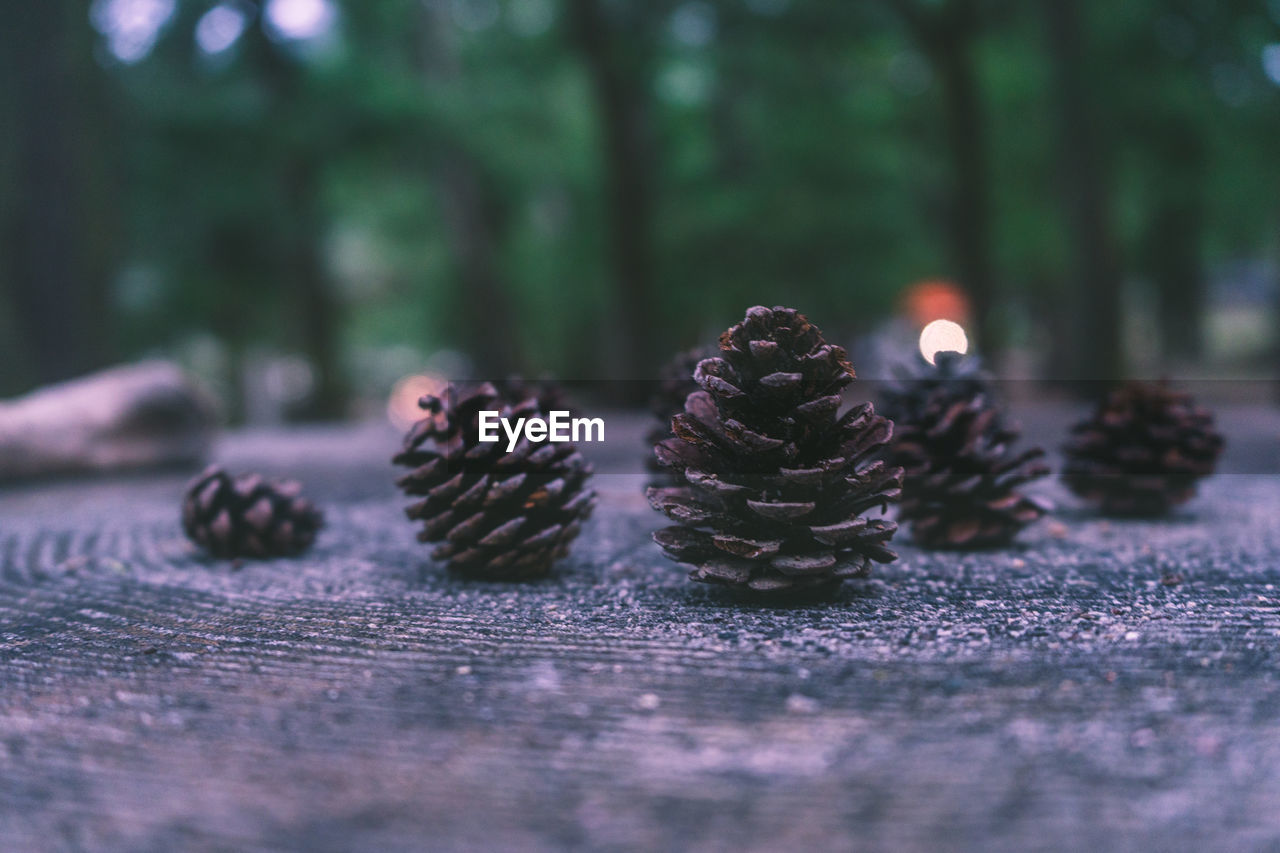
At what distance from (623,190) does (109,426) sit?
6.34m

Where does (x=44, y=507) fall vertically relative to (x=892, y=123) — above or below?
below

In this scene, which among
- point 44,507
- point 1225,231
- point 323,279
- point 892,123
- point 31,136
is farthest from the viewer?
point 1225,231

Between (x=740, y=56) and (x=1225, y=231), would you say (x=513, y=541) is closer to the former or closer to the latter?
(x=740, y=56)

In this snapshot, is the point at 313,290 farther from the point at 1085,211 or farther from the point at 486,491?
the point at 486,491

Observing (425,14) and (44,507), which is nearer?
(44,507)

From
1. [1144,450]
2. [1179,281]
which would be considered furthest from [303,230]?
[1179,281]

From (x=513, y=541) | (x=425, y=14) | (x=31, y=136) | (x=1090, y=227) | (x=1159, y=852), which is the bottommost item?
(x=1159, y=852)

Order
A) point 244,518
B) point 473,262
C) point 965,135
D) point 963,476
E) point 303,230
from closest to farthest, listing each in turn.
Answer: point 963,476 < point 244,518 < point 965,135 < point 303,230 < point 473,262

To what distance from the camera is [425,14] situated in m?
16.1

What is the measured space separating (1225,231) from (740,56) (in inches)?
380

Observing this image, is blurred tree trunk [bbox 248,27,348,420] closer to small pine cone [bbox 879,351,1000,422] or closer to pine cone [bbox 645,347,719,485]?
pine cone [bbox 645,347,719,485]

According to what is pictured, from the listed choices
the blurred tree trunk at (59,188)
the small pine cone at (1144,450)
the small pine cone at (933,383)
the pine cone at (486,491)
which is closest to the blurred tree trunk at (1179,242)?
the small pine cone at (1144,450)

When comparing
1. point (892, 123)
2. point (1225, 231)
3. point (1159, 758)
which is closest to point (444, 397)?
point (1159, 758)

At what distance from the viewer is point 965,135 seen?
37.2 feet
